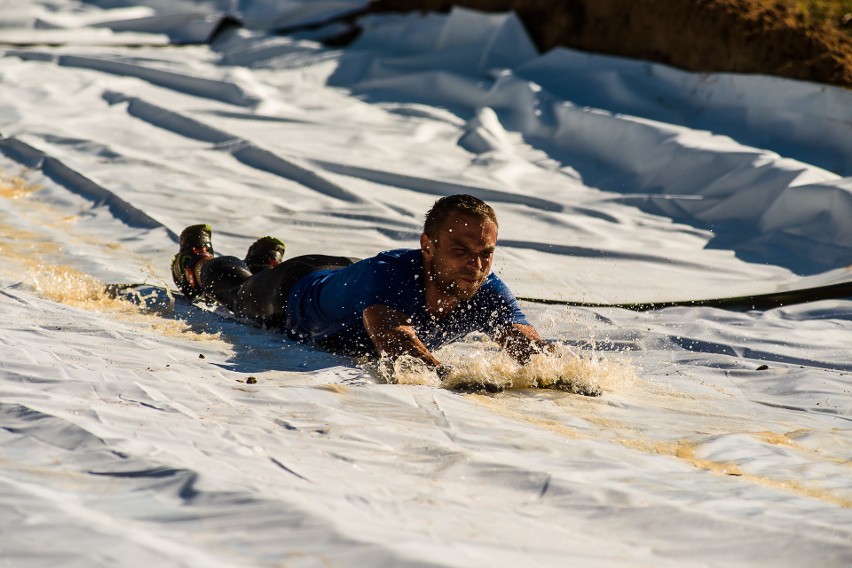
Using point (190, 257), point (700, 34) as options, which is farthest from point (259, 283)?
point (700, 34)

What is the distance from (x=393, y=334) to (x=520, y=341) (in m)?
0.40

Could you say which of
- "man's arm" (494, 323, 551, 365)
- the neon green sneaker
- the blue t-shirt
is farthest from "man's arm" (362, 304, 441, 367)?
the neon green sneaker

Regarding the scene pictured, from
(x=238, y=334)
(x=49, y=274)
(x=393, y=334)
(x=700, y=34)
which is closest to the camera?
(x=393, y=334)

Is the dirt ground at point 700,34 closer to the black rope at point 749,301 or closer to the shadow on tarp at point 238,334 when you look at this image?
the black rope at point 749,301

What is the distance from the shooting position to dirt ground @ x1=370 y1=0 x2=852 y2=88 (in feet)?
19.0

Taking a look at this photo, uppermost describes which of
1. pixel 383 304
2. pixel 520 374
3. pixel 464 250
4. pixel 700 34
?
pixel 700 34

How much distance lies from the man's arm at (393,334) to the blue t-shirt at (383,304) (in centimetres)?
3

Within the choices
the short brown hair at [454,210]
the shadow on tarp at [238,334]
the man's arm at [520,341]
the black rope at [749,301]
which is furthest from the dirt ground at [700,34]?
the shadow on tarp at [238,334]

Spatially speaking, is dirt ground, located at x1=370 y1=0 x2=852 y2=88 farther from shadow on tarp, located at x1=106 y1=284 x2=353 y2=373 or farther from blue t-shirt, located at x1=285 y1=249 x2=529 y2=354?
shadow on tarp, located at x1=106 y1=284 x2=353 y2=373

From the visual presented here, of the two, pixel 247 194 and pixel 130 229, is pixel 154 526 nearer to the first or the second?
pixel 130 229

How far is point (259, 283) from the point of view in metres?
3.21

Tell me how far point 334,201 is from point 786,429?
9.36 feet

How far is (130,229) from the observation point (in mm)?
4348

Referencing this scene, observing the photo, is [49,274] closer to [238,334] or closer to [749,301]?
[238,334]
